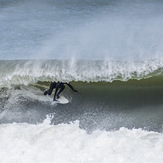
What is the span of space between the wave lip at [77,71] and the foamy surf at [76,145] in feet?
6.58

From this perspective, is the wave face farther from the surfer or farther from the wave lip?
the surfer

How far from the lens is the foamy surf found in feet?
25.1

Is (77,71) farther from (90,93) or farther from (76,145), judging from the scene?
(76,145)

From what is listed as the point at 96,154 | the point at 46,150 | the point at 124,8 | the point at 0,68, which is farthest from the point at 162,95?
the point at 124,8

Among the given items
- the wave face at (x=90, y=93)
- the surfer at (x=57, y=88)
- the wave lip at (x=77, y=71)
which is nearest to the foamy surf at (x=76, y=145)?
the wave face at (x=90, y=93)

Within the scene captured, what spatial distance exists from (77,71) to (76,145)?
298cm

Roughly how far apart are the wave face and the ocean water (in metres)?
0.03

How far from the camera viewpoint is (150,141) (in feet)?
26.2

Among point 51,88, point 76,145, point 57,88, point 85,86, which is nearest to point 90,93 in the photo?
point 85,86

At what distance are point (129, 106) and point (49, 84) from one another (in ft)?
8.99

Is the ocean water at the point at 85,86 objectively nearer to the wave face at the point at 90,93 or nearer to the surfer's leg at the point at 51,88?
the wave face at the point at 90,93

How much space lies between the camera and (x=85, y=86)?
1039 cm

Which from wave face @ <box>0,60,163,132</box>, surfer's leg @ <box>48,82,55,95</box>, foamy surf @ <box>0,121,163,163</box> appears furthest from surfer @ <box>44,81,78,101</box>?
foamy surf @ <box>0,121,163,163</box>

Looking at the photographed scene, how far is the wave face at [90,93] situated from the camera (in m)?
9.20
